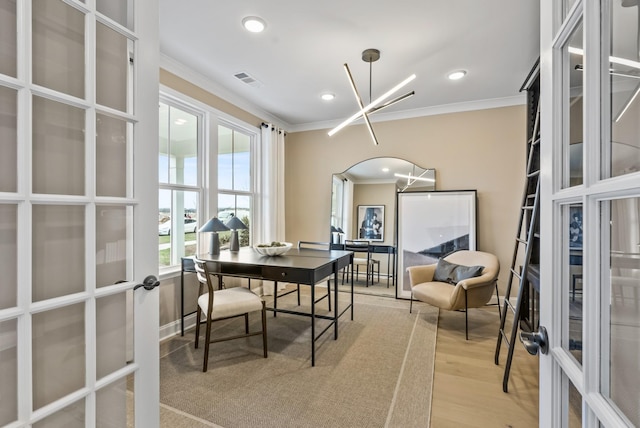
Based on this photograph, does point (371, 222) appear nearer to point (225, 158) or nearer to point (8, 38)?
point (225, 158)

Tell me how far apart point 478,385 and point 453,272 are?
1.46 m

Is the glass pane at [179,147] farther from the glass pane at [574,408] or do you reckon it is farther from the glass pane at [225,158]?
the glass pane at [574,408]

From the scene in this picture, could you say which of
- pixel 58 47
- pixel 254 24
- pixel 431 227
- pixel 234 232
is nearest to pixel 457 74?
pixel 431 227

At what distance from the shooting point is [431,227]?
13.5 feet

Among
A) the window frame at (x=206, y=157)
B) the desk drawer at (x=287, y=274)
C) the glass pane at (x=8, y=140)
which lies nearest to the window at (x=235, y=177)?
the window frame at (x=206, y=157)

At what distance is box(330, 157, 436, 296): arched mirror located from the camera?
431 cm

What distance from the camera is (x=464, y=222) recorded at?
12.9 ft

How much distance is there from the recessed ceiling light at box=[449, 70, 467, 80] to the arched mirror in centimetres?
130

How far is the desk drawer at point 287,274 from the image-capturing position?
7.86ft

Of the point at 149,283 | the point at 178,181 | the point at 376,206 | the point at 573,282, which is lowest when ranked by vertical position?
the point at 149,283

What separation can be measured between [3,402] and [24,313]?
247mm

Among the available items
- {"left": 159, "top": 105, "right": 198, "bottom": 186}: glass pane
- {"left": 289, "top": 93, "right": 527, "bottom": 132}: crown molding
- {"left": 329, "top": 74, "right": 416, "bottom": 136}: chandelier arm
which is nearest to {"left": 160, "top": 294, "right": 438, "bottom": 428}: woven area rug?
{"left": 159, "top": 105, "right": 198, "bottom": 186}: glass pane

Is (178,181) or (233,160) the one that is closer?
Answer: (178,181)

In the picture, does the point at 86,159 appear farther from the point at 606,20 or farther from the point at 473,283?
the point at 473,283
